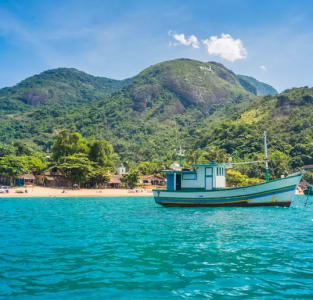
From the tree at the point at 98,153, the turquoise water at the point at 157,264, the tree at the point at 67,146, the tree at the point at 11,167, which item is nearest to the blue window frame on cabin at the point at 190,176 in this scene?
the turquoise water at the point at 157,264

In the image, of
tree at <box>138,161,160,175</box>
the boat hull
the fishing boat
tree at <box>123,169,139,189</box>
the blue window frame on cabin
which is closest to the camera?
the boat hull

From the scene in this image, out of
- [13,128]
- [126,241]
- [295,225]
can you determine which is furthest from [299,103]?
[13,128]

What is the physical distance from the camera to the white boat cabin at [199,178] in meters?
33.2

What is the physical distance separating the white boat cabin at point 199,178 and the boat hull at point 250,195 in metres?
1.34

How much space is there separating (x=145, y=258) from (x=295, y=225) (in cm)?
1255

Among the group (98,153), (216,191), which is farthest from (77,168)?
(216,191)

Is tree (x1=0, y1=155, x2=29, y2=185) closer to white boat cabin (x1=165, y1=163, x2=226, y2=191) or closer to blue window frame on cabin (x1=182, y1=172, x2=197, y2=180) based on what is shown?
white boat cabin (x1=165, y1=163, x2=226, y2=191)

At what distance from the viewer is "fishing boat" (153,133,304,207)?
31125 mm

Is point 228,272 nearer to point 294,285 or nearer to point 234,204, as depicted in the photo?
point 294,285

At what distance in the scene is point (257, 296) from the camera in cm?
752

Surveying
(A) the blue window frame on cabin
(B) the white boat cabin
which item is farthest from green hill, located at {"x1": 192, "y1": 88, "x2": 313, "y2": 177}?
(A) the blue window frame on cabin

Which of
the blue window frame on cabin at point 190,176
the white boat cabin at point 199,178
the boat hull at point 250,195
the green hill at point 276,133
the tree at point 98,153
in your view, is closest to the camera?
the boat hull at point 250,195

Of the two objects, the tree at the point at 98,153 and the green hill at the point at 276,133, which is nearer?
the tree at the point at 98,153

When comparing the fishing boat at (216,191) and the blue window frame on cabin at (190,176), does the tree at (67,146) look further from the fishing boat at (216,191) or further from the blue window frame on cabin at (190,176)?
the blue window frame on cabin at (190,176)
